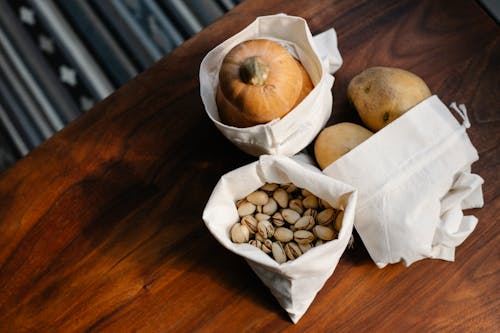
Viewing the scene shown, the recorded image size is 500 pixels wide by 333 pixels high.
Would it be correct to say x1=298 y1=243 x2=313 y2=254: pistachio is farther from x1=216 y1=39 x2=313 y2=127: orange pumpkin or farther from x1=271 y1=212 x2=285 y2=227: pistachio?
x1=216 y1=39 x2=313 y2=127: orange pumpkin

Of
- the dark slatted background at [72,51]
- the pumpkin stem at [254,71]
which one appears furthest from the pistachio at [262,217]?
the dark slatted background at [72,51]

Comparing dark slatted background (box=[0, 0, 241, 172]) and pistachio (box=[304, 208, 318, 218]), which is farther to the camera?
dark slatted background (box=[0, 0, 241, 172])

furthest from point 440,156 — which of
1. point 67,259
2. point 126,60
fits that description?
point 126,60

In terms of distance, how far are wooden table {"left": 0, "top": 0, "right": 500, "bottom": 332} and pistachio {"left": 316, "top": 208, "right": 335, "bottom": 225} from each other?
0.06 metres

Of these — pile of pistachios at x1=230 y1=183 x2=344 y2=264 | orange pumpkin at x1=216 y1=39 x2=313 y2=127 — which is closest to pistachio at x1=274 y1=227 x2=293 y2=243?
pile of pistachios at x1=230 y1=183 x2=344 y2=264

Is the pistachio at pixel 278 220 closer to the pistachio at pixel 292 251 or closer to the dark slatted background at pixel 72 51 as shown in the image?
the pistachio at pixel 292 251

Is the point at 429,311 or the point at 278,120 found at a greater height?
the point at 278,120

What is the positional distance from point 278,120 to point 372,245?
169 mm

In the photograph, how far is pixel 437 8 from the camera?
64cm

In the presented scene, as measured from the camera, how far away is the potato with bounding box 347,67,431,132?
56cm

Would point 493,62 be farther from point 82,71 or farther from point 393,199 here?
point 82,71

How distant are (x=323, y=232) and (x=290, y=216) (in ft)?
0.13

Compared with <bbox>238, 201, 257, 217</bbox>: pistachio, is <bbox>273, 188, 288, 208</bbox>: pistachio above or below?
below

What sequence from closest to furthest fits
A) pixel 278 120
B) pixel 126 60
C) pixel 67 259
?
pixel 278 120, pixel 67 259, pixel 126 60
